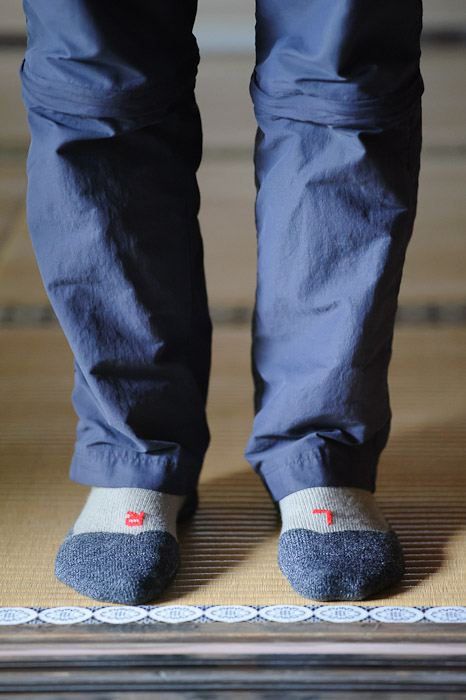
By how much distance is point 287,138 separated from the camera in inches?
26.2

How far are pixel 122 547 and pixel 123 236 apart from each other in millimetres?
293

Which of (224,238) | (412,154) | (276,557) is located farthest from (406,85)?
(224,238)

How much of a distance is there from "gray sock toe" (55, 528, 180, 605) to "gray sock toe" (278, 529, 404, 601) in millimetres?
115

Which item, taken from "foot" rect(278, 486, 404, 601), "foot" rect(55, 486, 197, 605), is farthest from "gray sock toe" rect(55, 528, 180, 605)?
"foot" rect(278, 486, 404, 601)

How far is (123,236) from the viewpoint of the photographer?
0.67m

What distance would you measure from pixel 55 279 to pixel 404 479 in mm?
484

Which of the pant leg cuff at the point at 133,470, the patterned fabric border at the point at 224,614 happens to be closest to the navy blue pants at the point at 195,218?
the pant leg cuff at the point at 133,470

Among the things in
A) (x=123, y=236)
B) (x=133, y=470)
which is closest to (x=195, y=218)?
(x=123, y=236)

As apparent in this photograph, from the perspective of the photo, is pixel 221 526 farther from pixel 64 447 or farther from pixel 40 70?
pixel 40 70

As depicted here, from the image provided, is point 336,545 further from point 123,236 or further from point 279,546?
point 123,236

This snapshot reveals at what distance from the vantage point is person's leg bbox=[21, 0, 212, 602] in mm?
618

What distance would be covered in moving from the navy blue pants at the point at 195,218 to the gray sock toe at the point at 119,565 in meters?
0.06

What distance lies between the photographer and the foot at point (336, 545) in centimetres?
69

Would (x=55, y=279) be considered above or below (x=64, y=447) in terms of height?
above
